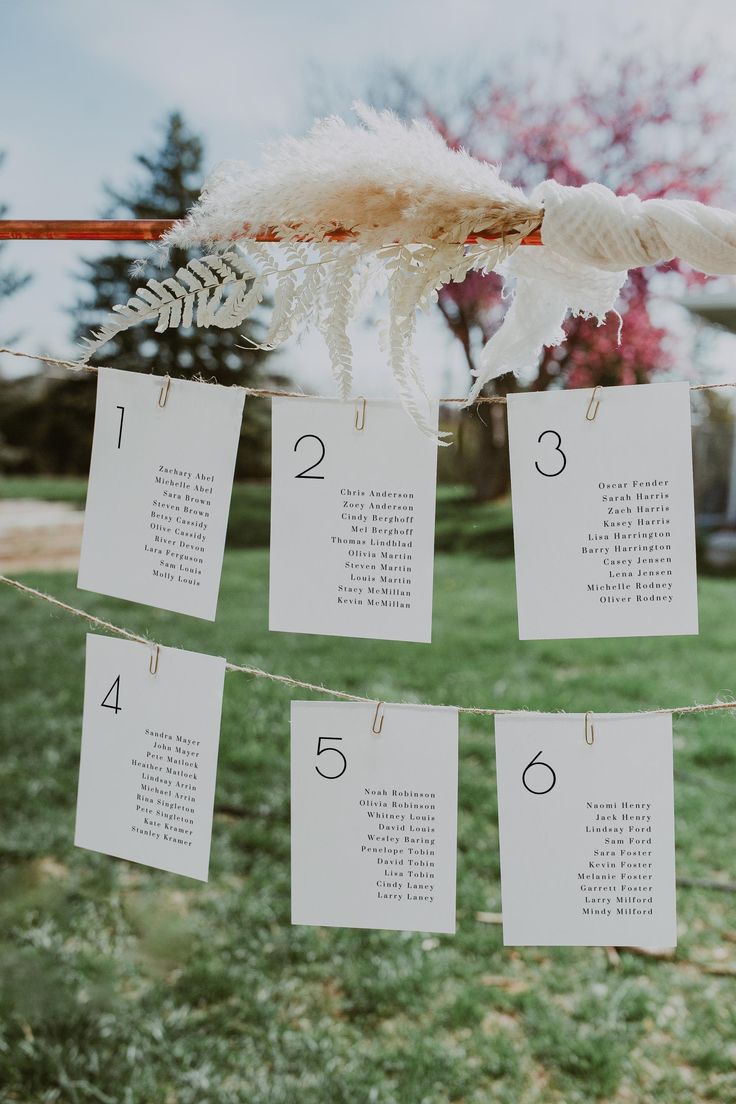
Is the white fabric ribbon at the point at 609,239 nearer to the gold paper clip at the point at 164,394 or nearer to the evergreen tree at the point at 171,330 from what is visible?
the gold paper clip at the point at 164,394

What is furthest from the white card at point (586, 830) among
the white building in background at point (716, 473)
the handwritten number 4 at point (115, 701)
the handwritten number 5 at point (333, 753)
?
the white building in background at point (716, 473)

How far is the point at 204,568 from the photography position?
0.89 meters

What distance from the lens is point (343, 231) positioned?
79cm

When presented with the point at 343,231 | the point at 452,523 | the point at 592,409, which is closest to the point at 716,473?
the point at 452,523

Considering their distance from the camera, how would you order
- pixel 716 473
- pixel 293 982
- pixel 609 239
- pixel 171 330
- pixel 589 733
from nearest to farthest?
1. pixel 609 239
2. pixel 589 733
3. pixel 293 982
4. pixel 171 330
5. pixel 716 473

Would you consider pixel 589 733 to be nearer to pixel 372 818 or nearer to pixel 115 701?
pixel 372 818

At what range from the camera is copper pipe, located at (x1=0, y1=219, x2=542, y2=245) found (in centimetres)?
80

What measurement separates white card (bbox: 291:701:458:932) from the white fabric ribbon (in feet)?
1.04

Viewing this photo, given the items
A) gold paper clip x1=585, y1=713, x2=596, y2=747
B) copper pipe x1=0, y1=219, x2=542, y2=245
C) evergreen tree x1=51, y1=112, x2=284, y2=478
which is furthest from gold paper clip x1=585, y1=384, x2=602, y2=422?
evergreen tree x1=51, y1=112, x2=284, y2=478

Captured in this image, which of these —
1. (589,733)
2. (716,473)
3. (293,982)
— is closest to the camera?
(589,733)

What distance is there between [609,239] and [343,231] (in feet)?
0.71

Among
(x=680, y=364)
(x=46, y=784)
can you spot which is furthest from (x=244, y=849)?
(x=680, y=364)

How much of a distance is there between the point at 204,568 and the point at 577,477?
352mm

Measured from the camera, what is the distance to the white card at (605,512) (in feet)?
2.66
